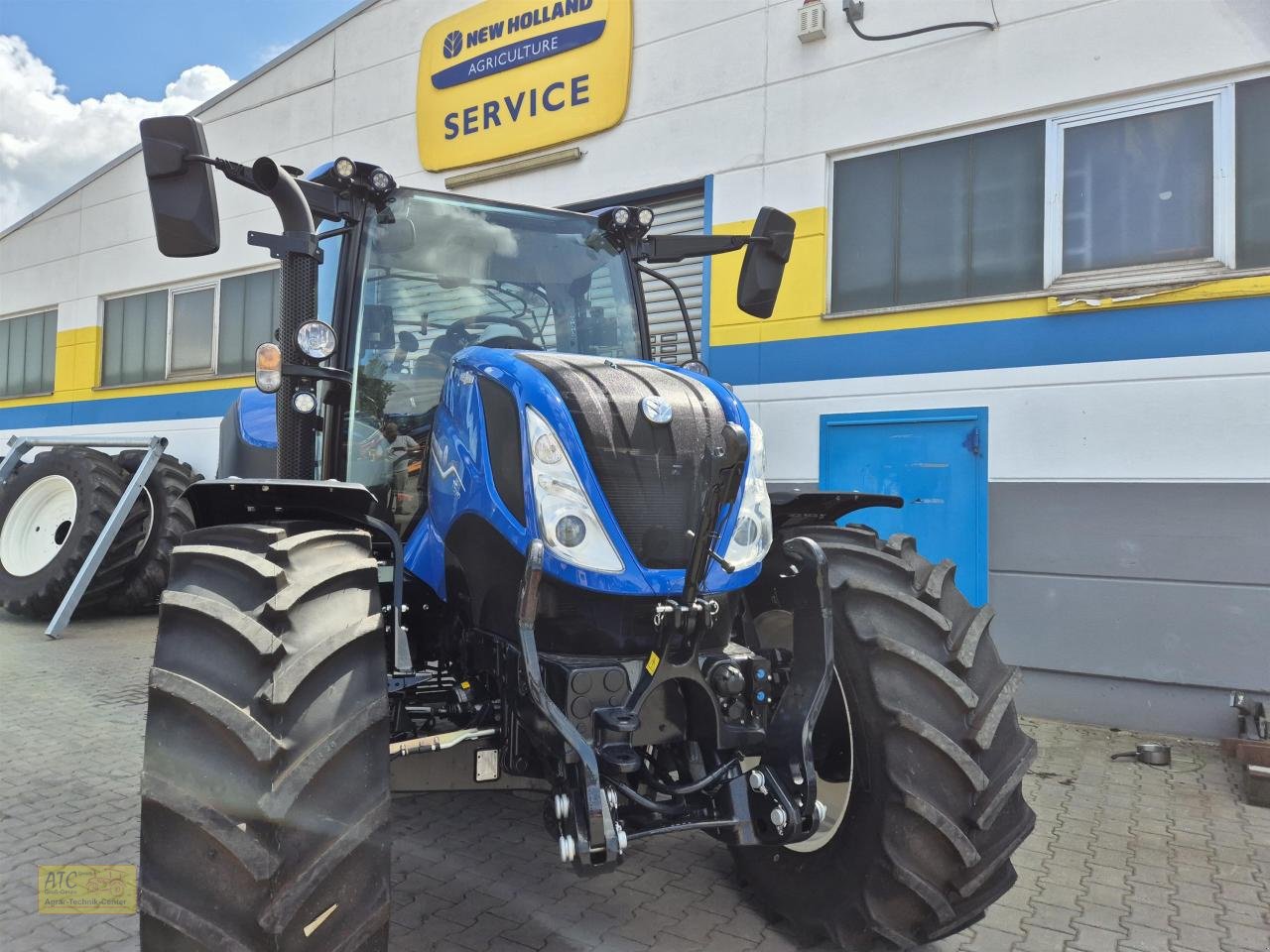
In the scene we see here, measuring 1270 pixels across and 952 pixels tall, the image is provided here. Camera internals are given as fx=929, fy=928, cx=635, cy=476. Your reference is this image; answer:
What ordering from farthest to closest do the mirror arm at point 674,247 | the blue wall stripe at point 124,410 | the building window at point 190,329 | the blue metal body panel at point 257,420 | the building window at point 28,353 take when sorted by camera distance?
the building window at point 28,353, the blue wall stripe at point 124,410, the building window at point 190,329, the blue metal body panel at point 257,420, the mirror arm at point 674,247

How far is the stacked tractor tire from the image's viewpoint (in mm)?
7918

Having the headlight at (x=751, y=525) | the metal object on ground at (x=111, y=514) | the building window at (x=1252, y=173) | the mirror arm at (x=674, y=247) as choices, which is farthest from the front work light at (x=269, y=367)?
the metal object on ground at (x=111, y=514)

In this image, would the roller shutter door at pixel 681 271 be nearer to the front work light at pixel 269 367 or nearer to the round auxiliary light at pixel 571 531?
the front work light at pixel 269 367

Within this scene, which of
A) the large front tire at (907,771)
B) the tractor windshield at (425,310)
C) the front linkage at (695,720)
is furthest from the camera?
the tractor windshield at (425,310)

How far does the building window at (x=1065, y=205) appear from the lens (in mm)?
5383

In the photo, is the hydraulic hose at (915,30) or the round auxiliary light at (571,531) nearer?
the round auxiliary light at (571,531)

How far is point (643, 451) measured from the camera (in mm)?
2520

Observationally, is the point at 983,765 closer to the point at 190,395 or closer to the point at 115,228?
the point at 190,395

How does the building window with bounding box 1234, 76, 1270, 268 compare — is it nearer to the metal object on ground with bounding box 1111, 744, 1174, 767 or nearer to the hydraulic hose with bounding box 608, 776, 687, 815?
the metal object on ground with bounding box 1111, 744, 1174, 767

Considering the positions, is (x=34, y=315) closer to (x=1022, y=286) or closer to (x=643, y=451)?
(x=1022, y=286)

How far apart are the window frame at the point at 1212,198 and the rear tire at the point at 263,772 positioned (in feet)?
17.0

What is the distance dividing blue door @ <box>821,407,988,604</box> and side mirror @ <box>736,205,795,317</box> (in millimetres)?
2873

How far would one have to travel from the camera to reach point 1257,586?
5152mm

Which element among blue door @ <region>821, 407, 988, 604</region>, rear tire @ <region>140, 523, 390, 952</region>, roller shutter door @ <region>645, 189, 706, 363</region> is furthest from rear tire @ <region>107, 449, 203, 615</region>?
rear tire @ <region>140, 523, 390, 952</region>
